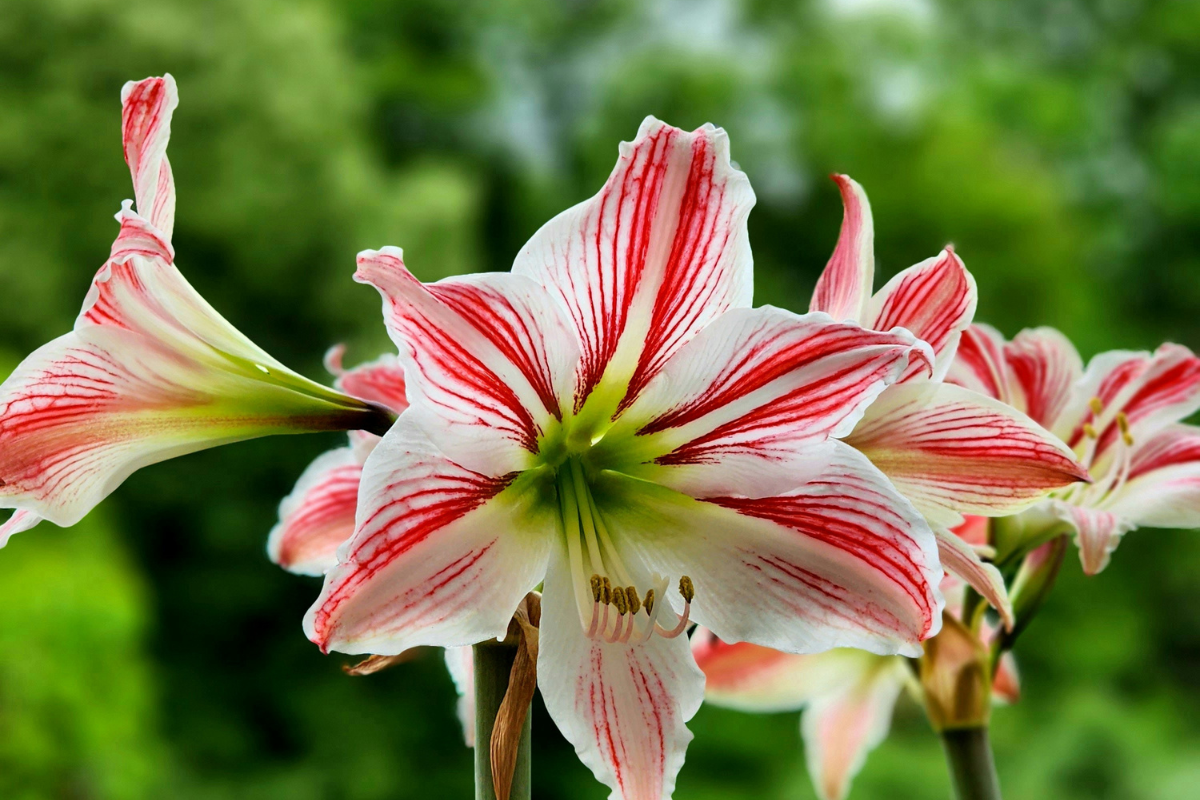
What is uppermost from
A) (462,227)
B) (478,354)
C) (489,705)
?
(462,227)

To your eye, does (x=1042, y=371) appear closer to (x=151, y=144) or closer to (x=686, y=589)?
(x=686, y=589)

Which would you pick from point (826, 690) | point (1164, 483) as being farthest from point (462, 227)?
point (1164, 483)

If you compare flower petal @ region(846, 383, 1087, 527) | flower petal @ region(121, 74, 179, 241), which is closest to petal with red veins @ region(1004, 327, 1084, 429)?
flower petal @ region(846, 383, 1087, 527)

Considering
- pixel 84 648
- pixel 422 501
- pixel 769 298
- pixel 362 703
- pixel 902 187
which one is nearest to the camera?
pixel 422 501

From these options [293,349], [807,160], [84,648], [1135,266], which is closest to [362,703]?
[293,349]

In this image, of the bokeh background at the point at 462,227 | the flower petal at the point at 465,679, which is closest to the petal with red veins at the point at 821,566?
the flower petal at the point at 465,679

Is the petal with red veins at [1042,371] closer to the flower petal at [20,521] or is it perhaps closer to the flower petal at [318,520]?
the flower petal at [318,520]

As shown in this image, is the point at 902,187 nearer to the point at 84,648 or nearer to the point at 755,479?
the point at 84,648
